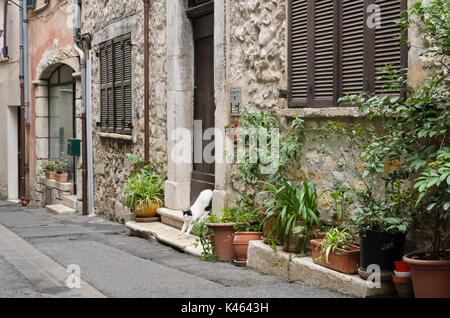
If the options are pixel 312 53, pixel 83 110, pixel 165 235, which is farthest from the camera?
pixel 83 110

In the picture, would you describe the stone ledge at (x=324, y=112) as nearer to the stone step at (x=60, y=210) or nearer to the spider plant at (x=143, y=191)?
the spider plant at (x=143, y=191)

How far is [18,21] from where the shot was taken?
1513 centimetres

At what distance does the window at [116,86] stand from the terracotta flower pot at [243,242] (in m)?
4.08

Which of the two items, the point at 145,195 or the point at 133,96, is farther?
the point at 133,96

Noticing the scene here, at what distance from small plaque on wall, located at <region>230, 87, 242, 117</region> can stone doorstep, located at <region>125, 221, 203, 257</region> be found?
1481mm

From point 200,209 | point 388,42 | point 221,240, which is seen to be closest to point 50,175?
point 200,209

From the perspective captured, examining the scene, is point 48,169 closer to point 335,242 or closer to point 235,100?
point 235,100

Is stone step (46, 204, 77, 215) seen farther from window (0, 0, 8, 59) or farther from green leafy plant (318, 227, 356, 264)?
green leafy plant (318, 227, 356, 264)

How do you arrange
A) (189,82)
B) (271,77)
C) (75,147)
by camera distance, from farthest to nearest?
(75,147) → (189,82) → (271,77)

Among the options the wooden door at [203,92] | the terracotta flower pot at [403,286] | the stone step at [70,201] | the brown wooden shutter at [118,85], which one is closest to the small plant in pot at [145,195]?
the wooden door at [203,92]

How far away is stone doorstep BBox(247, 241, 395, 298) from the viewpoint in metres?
4.46

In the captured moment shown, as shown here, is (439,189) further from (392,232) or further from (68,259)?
(68,259)

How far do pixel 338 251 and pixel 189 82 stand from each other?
4.04 meters

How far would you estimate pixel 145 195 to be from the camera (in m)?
8.55
